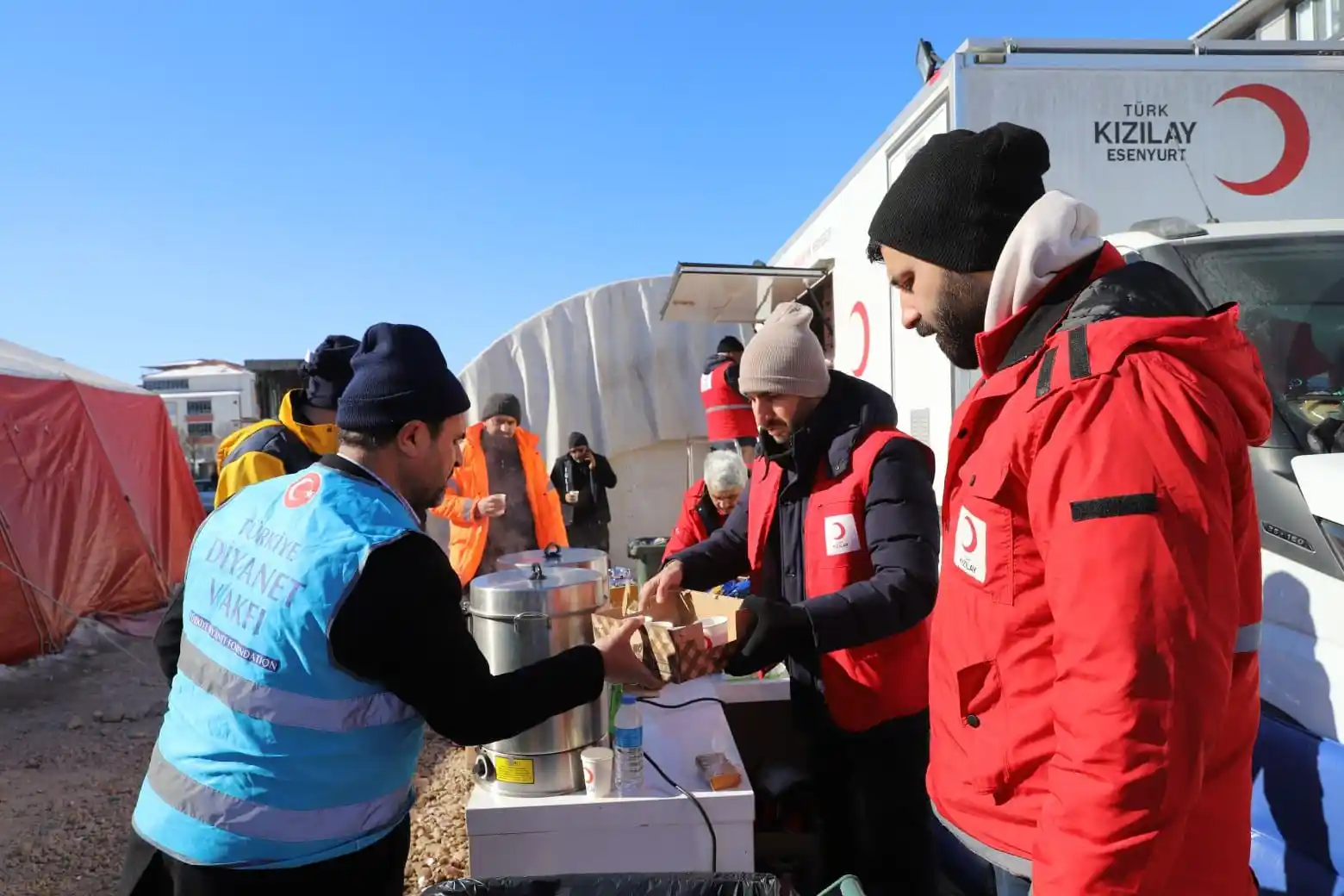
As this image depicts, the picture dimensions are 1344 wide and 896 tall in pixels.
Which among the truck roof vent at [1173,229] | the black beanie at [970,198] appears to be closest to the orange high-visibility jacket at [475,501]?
the truck roof vent at [1173,229]

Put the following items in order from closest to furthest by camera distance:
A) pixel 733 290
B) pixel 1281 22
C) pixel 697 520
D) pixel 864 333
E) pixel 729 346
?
pixel 697 520
pixel 864 333
pixel 729 346
pixel 733 290
pixel 1281 22

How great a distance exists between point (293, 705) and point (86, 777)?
480cm

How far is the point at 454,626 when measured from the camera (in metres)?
1.45

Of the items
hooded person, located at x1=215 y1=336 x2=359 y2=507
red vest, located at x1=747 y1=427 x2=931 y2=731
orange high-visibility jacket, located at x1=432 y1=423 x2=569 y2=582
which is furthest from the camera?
orange high-visibility jacket, located at x1=432 y1=423 x2=569 y2=582

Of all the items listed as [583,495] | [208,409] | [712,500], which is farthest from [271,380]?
[712,500]

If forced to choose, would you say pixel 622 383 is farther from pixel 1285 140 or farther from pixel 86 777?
pixel 1285 140

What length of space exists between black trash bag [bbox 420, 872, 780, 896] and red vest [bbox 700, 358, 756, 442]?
443 centimetres

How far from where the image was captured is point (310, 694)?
1.41 meters

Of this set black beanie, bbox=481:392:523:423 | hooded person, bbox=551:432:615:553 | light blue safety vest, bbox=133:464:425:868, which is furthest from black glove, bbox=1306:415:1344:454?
hooded person, bbox=551:432:615:553

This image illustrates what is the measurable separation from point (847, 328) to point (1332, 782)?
3.88m

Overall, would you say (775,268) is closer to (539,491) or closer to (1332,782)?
(539,491)

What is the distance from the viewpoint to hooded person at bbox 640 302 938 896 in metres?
2.02

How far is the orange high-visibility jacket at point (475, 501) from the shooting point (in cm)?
550

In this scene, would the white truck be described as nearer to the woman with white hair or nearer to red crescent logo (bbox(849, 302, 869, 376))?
red crescent logo (bbox(849, 302, 869, 376))
